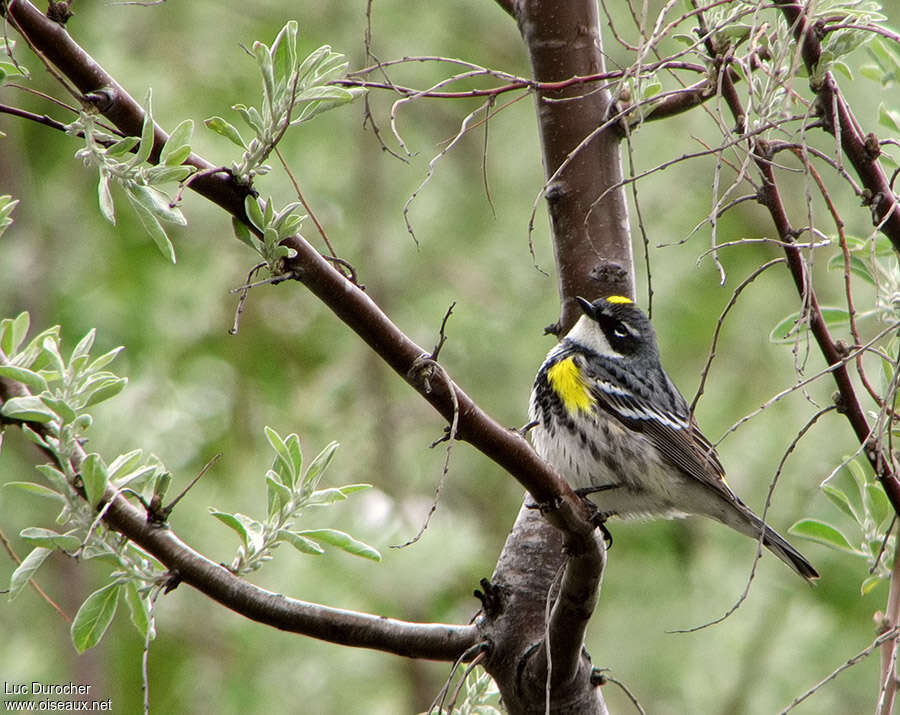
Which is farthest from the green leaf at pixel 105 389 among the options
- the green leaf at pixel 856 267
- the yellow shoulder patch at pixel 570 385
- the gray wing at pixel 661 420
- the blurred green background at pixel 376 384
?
the blurred green background at pixel 376 384

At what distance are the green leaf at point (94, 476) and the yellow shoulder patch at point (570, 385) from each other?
2042 mm

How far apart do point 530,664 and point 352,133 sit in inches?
181

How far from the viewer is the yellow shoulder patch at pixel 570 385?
362 centimetres

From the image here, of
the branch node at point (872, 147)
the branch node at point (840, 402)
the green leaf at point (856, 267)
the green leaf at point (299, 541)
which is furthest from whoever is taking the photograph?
the green leaf at point (856, 267)

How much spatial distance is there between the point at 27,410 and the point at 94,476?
0.17 meters

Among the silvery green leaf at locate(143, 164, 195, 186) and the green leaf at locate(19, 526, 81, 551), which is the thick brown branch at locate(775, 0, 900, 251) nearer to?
the silvery green leaf at locate(143, 164, 195, 186)

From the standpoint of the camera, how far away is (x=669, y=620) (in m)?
5.39

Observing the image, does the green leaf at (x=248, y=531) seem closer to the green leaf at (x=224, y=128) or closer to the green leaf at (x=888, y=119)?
the green leaf at (x=224, y=128)

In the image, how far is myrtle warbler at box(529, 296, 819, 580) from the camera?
356cm

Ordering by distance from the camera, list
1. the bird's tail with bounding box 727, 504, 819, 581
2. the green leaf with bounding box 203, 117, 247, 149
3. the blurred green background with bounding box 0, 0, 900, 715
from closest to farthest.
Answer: the green leaf with bounding box 203, 117, 247, 149, the bird's tail with bounding box 727, 504, 819, 581, the blurred green background with bounding box 0, 0, 900, 715

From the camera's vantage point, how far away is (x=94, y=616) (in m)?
2.01

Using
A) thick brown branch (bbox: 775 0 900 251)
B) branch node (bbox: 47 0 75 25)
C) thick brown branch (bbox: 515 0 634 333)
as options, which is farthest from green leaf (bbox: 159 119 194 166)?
thick brown branch (bbox: 515 0 634 333)

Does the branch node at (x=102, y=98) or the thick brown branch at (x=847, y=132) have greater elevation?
the thick brown branch at (x=847, y=132)

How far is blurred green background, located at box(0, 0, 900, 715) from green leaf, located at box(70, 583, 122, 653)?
2748 mm
